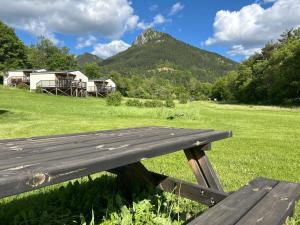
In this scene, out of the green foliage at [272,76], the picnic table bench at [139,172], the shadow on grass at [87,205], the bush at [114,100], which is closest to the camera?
the picnic table bench at [139,172]

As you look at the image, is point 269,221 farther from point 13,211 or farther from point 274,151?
point 274,151

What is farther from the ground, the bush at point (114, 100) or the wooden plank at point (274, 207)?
the bush at point (114, 100)

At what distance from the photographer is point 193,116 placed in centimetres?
2162

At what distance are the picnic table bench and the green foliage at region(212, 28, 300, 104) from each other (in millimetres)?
56255

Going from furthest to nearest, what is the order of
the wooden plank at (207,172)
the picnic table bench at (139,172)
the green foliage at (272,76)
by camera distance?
Answer: the green foliage at (272,76), the wooden plank at (207,172), the picnic table bench at (139,172)

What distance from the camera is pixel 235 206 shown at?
9.79 ft

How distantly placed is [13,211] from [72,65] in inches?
3613

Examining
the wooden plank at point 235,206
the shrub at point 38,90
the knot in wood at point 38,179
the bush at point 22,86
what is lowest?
the wooden plank at point 235,206

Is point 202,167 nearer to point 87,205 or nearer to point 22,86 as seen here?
point 87,205

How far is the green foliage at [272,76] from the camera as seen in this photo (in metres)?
57.7

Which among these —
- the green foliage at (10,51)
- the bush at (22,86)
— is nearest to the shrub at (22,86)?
the bush at (22,86)

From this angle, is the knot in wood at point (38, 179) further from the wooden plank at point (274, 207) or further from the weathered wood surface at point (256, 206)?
the wooden plank at point (274, 207)

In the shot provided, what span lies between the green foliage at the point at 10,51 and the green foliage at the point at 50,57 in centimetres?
1073

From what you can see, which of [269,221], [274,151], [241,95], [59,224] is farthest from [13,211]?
[241,95]
